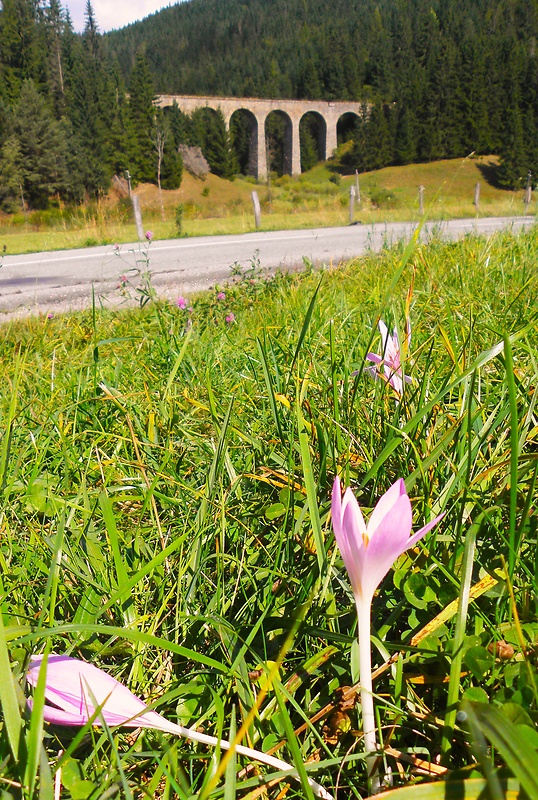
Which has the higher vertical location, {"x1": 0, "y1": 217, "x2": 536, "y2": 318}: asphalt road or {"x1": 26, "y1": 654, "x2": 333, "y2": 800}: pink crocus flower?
{"x1": 0, "y1": 217, "x2": 536, "y2": 318}: asphalt road

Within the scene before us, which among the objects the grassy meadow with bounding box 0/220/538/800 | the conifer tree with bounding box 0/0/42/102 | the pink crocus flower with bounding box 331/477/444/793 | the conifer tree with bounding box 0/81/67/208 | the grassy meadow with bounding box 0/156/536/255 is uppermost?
the conifer tree with bounding box 0/0/42/102

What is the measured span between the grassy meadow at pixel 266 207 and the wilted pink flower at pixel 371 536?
5.59 metres

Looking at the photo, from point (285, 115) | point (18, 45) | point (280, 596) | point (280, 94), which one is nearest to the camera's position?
point (280, 596)

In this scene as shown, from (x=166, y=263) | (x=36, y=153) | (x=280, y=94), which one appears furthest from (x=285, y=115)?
(x=166, y=263)

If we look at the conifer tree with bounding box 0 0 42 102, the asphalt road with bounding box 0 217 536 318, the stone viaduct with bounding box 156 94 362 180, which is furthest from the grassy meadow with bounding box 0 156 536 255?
the conifer tree with bounding box 0 0 42 102

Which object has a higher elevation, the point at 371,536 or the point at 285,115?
the point at 285,115

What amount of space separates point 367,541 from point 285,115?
64.5 m

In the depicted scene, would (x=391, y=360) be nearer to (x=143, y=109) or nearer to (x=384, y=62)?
(x=143, y=109)

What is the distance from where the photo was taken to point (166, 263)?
27.8 ft

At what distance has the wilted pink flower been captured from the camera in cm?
45

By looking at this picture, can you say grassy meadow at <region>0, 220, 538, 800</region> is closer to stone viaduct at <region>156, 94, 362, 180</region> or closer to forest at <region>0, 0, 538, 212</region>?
forest at <region>0, 0, 538, 212</region>

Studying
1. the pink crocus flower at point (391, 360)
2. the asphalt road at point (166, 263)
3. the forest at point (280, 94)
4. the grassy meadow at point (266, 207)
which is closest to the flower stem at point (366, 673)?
the pink crocus flower at point (391, 360)

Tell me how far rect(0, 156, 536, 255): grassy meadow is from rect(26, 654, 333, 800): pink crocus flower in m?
5.66

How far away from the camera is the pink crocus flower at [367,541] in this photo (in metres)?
0.45
